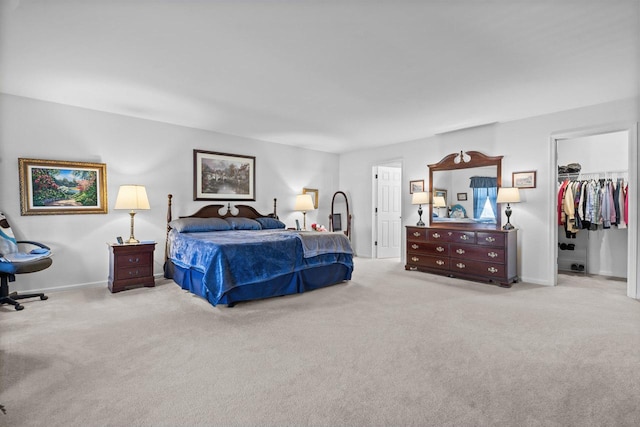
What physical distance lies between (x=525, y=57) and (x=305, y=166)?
4752 millimetres

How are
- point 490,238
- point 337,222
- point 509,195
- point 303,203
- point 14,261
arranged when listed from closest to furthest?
1. point 14,261
2. point 490,238
3. point 509,195
4. point 303,203
5. point 337,222

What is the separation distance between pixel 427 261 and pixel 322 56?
150 inches

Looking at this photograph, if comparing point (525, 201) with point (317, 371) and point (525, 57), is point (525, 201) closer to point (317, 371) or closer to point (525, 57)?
point (525, 57)

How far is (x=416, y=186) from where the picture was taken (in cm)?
616

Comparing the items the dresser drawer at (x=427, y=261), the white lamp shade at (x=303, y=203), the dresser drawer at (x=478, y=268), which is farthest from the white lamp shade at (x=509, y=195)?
the white lamp shade at (x=303, y=203)

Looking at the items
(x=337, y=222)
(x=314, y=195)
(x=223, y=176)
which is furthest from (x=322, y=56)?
(x=337, y=222)

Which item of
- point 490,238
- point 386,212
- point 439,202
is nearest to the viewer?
point 490,238

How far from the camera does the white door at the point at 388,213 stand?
712 cm

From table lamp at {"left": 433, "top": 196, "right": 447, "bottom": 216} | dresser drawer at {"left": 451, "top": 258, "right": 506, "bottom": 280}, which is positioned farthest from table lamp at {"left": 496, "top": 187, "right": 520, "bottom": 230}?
table lamp at {"left": 433, "top": 196, "right": 447, "bottom": 216}

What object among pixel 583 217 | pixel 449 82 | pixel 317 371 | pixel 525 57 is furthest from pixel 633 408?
pixel 583 217

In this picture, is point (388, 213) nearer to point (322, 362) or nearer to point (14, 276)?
point (322, 362)

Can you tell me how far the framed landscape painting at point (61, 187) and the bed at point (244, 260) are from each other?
0.99 meters

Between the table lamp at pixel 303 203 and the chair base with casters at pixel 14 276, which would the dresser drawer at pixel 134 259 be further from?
the table lamp at pixel 303 203

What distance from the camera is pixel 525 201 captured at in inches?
189
